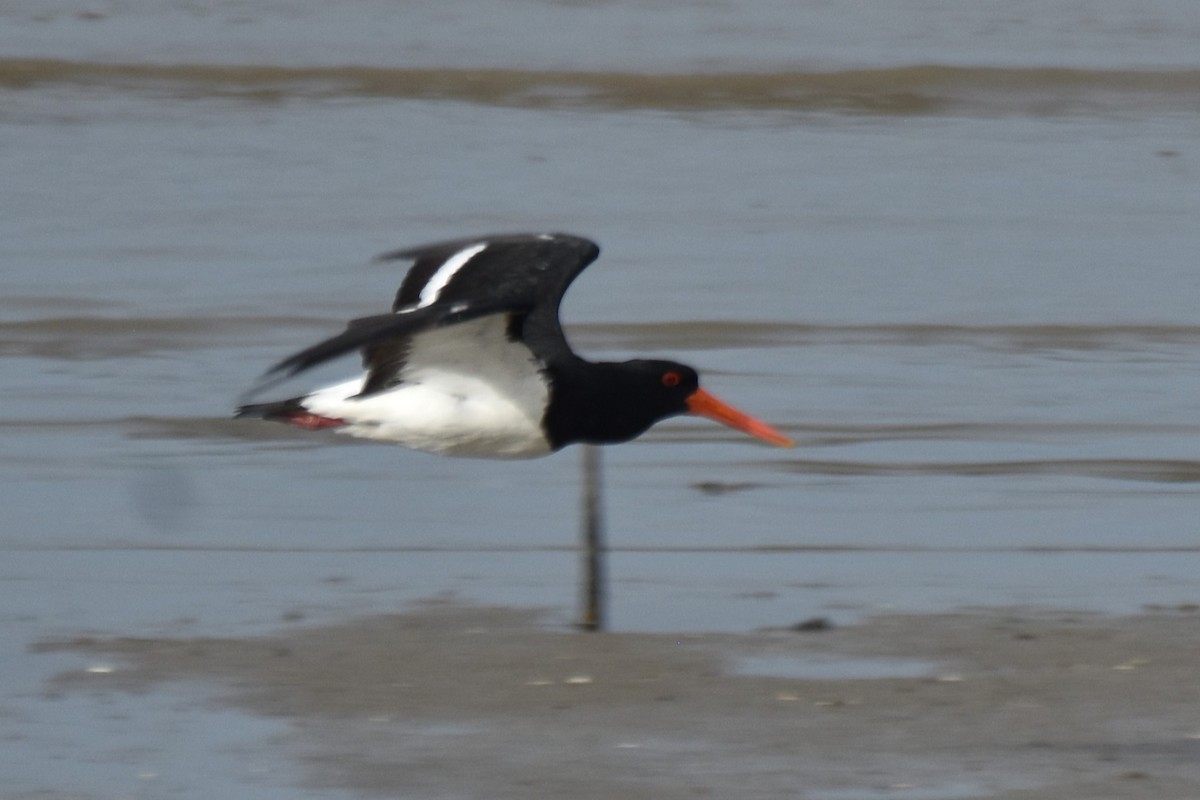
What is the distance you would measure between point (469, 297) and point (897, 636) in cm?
151

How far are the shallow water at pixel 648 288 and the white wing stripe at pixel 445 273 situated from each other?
3.00 ft

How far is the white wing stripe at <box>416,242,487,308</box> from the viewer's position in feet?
19.8

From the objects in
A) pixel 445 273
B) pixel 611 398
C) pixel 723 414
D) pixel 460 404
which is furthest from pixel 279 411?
pixel 723 414

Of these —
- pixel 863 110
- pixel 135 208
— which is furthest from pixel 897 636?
pixel 863 110

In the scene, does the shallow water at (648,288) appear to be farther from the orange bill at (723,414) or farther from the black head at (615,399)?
the black head at (615,399)

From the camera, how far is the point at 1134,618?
6.18 metres

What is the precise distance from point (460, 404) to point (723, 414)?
90 cm

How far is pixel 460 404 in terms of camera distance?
588cm

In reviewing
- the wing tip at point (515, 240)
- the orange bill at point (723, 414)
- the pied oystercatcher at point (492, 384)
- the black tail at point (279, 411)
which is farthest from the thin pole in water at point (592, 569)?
the black tail at point (279, 411)

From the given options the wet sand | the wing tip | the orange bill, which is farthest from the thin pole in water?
the wing tip

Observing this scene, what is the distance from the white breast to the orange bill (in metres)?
0.57

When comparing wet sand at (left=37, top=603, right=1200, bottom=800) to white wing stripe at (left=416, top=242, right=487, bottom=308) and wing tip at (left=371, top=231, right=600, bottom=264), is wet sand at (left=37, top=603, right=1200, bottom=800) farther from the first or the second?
wing tip at (left=371, top=231, right=600, bottom=264)

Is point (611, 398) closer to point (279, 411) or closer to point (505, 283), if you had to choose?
point (505, 283)

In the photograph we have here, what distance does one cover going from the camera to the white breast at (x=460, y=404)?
5.88 m
